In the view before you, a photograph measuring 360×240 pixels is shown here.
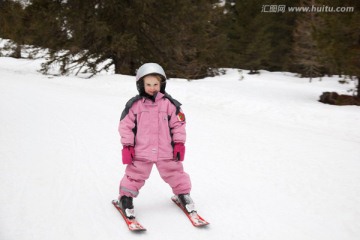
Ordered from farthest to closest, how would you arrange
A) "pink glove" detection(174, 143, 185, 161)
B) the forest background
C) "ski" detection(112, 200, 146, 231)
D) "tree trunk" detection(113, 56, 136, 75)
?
1. "tree trunk" detection(113, 56, 136, 75)
2. the forest background
3. "pink glove" detection(174, 143, 185, 161)
4. "ski" detection(112, 200, 146, 231)

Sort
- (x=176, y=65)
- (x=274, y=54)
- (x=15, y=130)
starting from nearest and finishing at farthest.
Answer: (x=15, y=130) → (x=176, y=65) → (x=274, y=54)

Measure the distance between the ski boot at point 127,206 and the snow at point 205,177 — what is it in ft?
0.41

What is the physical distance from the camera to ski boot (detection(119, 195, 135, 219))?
3.16m

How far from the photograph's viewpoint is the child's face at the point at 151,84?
3182mm

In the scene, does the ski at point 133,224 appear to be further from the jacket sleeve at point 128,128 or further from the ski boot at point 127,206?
the jacket sleeve at point 128,128

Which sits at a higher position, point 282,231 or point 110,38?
point 110,38

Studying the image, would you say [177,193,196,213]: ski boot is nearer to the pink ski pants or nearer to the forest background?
the pink ski pants

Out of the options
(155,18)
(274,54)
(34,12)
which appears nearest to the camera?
(34,12)

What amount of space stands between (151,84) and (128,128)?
495 millimetres

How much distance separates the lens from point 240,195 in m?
3.88

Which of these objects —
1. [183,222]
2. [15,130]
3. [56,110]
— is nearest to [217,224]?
[183,222]

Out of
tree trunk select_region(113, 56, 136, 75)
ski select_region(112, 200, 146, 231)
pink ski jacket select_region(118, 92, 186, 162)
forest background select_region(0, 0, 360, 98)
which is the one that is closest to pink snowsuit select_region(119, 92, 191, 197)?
pink ski jacket select_region(118, 92, 186, 162)

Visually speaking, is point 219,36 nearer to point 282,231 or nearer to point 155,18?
point 155,18

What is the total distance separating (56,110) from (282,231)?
22.4ft
